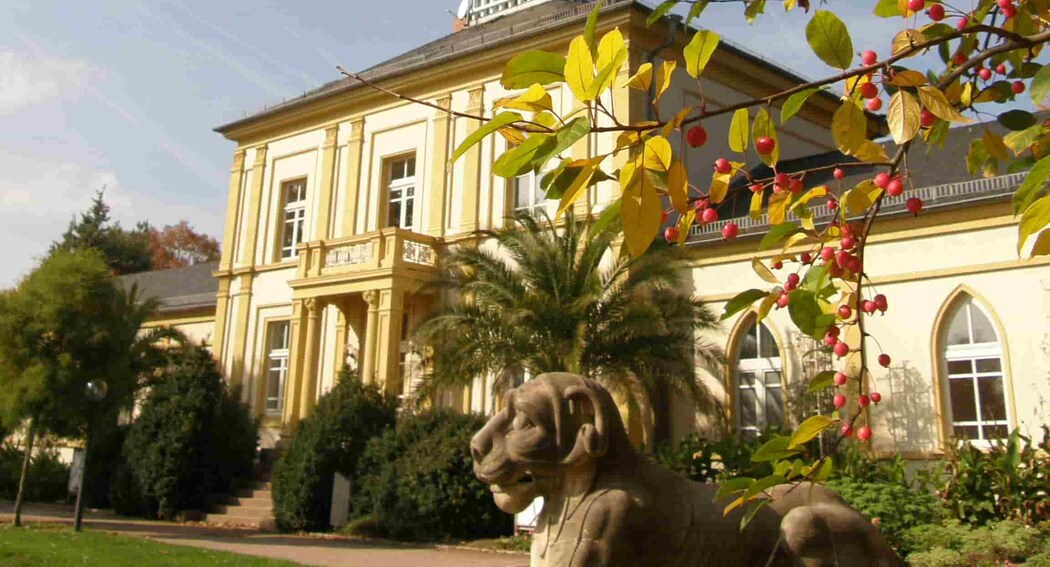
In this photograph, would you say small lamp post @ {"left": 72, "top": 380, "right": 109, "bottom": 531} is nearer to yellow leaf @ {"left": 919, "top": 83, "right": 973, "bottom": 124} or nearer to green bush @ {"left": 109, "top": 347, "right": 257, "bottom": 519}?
green bush @ {"left": 109, "top": 347, "right": 257, "bottom": 519}

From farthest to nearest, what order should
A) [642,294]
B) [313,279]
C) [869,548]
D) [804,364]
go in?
[313,279]
[642,294]
[804,364]
[869,548]

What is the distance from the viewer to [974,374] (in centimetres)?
1633

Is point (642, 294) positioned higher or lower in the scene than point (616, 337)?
higher

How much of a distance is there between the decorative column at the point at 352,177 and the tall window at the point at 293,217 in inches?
89.8

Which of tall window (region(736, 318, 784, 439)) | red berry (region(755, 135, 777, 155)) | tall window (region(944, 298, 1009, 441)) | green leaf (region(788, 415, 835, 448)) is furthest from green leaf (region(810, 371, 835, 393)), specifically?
tall window (region(736, 318, 784, 439))

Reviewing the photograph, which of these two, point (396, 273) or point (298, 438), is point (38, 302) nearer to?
point (298, 438)

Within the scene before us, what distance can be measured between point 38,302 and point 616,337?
1175 cm

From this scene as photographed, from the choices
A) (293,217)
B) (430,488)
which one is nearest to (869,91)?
(430,488)

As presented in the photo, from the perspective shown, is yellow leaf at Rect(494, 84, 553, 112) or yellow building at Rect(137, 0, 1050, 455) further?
yellow building at Rect(137, 0, 1050, 455)

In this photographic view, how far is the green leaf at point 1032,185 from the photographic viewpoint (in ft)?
5.74

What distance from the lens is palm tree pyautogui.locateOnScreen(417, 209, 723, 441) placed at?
16.1 meters

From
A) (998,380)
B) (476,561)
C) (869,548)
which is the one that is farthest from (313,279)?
(869,548)

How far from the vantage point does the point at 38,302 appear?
19.3 meters

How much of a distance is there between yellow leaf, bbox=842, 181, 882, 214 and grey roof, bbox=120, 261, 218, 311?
3068 cm
